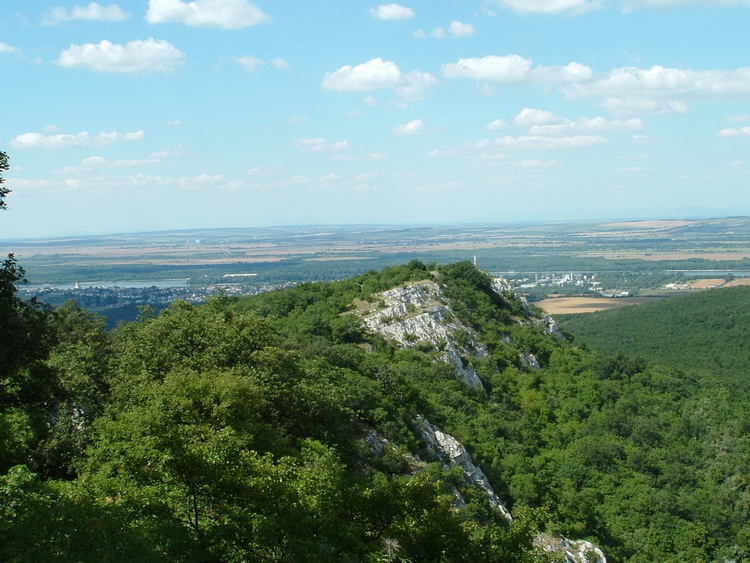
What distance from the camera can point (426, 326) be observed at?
47.4 metres

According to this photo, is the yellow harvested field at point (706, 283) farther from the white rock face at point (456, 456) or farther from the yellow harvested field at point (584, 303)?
the white rock face at point (456, 456)

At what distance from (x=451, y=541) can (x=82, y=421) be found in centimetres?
1217

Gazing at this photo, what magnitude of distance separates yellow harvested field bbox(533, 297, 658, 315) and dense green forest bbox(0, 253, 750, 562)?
231 ft

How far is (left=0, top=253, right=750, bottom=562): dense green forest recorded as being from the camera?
12930mm

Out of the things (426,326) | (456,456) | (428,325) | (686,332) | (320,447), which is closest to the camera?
(320,447)

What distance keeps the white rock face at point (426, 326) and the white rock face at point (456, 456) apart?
12962mm

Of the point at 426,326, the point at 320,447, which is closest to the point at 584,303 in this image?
the point at 426,326

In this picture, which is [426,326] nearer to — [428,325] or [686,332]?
[428,325]

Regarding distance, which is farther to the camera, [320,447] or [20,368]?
[320,447]

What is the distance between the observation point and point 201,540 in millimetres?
12672

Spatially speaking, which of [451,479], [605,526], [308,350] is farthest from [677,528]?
[308,350]

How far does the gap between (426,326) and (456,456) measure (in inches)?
715

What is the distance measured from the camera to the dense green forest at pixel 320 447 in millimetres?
12930

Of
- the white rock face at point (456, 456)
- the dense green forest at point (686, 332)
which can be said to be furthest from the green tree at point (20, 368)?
the dense green forest at point (686, 332)
